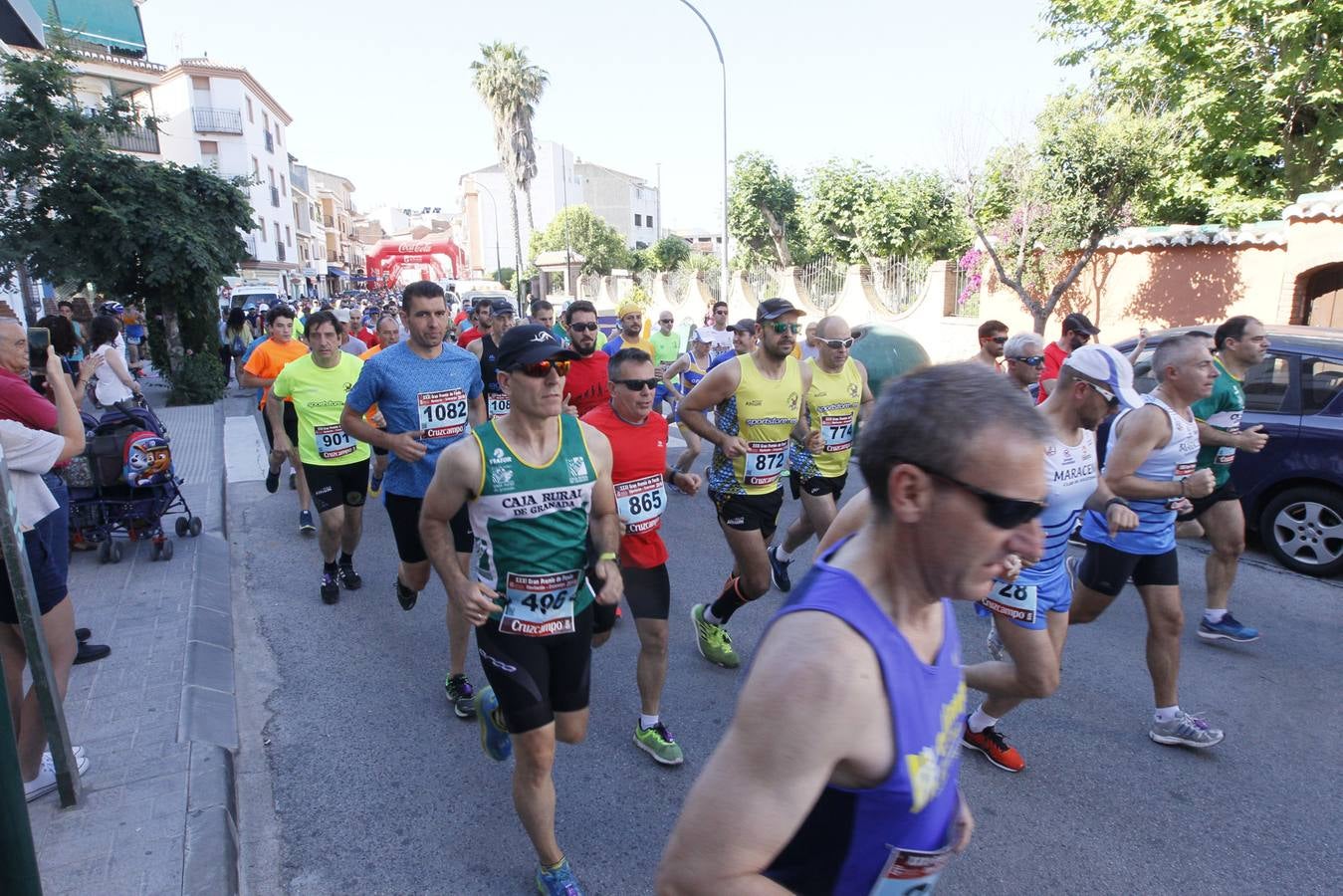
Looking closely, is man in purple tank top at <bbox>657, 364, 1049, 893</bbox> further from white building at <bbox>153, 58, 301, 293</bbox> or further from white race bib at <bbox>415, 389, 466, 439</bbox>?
white building at <bbox>153, 58, 301, 293</bbox>

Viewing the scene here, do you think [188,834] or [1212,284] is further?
[1212,284]

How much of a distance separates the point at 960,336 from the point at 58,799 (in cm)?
1665

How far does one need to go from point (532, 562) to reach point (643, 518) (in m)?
1.04

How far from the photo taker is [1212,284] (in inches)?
516

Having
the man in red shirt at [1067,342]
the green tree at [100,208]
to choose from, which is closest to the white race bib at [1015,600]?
the man in red shirt at [1067,342]

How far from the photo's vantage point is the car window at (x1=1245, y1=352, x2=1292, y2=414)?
6375 millimetres

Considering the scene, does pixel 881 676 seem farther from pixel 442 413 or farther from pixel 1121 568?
pixel 442 413

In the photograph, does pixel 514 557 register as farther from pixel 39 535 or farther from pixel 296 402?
pixel 296 402

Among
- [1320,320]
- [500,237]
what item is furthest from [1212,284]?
[500,237]

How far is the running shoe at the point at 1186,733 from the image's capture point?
152 inches

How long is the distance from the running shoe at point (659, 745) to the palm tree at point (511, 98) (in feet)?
141

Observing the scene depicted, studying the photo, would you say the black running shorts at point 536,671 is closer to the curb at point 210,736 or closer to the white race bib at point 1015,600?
the curb at point 210,736

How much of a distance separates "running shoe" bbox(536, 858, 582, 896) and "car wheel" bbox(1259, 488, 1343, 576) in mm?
6131

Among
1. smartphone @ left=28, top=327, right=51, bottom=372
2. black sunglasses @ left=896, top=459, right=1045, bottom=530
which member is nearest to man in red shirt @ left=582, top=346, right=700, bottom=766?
black sunglasses @ left=896, top=459, right=1045, bottom=530
